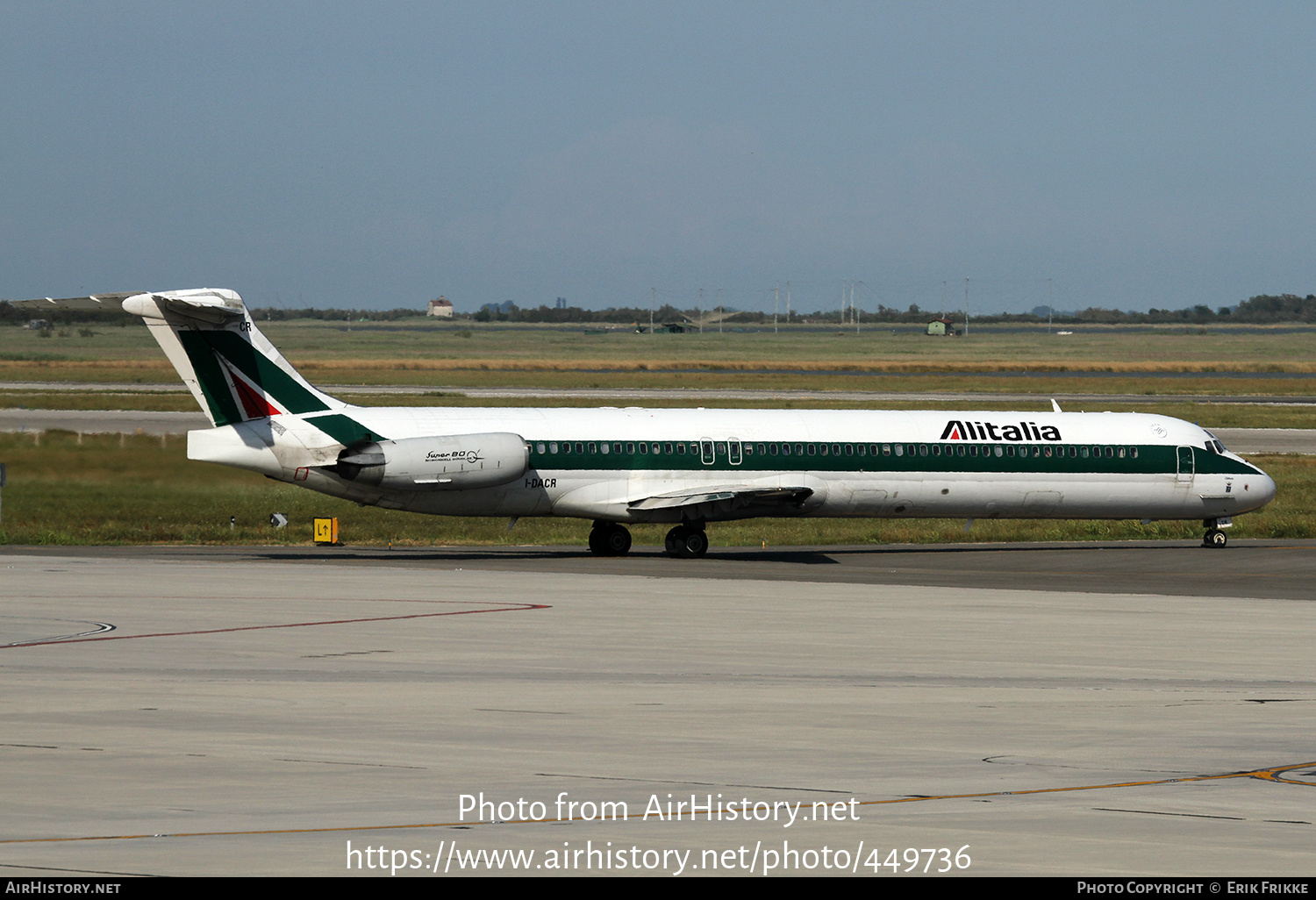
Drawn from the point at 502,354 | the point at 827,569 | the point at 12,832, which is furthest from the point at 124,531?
the point at 502,354

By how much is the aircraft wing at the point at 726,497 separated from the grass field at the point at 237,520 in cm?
553

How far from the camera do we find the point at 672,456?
131 feet

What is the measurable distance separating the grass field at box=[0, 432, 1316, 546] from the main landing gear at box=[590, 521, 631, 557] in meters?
4.32

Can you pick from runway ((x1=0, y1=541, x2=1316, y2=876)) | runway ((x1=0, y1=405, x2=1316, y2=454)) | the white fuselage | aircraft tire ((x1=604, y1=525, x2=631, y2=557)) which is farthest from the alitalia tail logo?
runway ((x1=0, y1=405, x2=1316, y2=454))

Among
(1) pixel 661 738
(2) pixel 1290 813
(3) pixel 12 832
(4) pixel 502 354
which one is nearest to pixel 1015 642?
(1) pixel 661 738

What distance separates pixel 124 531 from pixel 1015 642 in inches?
1044

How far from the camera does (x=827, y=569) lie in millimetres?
37219

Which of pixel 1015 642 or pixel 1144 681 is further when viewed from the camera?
pixel 1015 642

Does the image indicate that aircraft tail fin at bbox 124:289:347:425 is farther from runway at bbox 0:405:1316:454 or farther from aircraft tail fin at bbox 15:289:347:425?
runway at bbox 0:405:1316:454

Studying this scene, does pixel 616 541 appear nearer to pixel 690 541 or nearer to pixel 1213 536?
pixel 690 541

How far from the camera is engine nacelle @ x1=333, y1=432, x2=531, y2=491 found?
37125 mm

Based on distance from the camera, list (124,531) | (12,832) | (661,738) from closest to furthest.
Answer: (12,832) → (661,738) → (124,531)
